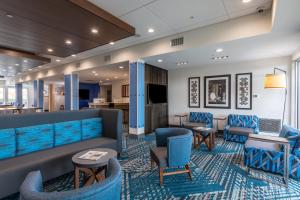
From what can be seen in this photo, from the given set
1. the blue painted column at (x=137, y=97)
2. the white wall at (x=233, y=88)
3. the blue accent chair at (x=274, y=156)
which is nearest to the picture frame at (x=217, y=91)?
the white wall at (x=233, y=88)

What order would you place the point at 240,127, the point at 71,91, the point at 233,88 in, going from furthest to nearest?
the point at 71,91 < the point at 233,88 < the point at 240,127

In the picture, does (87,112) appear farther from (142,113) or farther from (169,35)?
(169,35)

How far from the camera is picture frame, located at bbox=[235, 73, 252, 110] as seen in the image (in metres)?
5.66

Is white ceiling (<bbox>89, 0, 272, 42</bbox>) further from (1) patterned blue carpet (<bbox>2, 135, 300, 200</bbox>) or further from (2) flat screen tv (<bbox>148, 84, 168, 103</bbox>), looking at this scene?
(1) patterned blue carpet (<bbox>2, 135, 300, 200</bbox>)

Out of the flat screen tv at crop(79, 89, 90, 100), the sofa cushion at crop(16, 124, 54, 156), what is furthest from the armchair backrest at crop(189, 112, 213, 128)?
the flat screen tv at crop(79, 89, 90, 100)

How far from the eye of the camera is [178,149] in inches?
103

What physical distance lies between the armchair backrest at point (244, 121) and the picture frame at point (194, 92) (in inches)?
59.7

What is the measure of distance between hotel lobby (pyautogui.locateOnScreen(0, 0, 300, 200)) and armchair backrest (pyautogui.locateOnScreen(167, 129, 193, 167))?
0.02 m

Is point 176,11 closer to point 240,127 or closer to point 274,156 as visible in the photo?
point 274,156

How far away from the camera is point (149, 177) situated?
286 cm

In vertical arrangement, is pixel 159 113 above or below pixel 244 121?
above

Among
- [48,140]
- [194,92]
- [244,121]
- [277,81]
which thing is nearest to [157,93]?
[194,92]

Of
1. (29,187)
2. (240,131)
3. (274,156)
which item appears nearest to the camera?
(29,187)

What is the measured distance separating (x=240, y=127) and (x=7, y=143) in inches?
233
